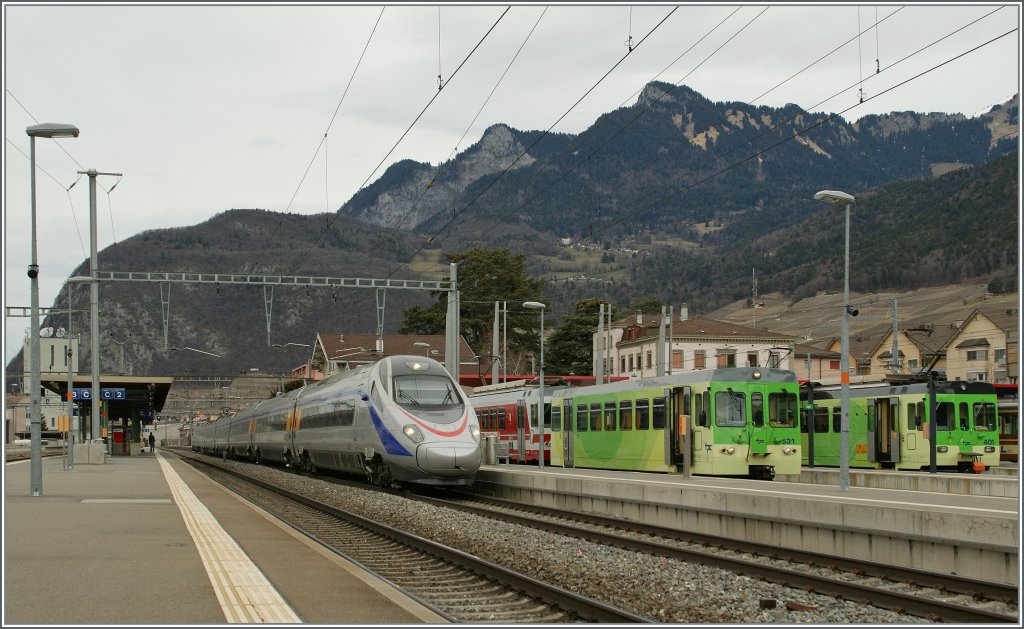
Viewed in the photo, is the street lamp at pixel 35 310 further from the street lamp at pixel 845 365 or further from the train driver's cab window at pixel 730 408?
the street lamp at pixel 845 365

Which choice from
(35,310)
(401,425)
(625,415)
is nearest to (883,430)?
(625,415)

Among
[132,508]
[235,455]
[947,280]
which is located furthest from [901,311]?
[132,508]

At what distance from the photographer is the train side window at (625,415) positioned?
33531 mm

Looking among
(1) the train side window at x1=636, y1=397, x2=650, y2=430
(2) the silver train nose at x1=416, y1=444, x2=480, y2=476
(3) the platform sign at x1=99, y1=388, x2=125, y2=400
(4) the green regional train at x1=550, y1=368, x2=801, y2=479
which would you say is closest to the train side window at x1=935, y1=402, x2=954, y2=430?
(4) the green regional train at x1=550, y1=368, x2=801, y2=479

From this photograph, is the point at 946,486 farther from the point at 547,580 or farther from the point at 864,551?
the point at 547,580

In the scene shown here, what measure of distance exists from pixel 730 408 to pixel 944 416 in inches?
337

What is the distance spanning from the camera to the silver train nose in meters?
27.0

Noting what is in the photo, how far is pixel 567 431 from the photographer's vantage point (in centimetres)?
4088

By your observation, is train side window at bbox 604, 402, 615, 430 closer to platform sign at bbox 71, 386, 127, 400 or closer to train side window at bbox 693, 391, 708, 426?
train side window at bbox 693, 391, 708, 426

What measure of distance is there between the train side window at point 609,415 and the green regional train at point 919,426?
6.76 metres

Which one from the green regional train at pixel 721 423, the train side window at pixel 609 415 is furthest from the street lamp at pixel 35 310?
the train side window at pixel 609 415

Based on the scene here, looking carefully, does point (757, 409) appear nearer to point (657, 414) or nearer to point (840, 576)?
point (657, 414)

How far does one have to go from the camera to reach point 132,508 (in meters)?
21.8

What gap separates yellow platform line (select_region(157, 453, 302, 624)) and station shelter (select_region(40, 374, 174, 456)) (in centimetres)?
4170
